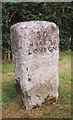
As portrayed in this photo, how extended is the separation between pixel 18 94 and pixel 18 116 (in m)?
0.64

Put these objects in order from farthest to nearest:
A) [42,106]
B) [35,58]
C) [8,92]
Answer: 1. [8,92]
2. [42,106]
3. [35,58]

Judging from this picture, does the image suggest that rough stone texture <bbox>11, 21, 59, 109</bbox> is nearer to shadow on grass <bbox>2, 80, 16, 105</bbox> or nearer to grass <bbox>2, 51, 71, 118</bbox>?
grass <bbox>2, 51, 71, 118</bbox>

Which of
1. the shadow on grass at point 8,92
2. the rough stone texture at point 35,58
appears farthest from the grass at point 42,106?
the rough stone texture at point 35,58

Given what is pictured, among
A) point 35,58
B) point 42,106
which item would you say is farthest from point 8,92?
point 35,58

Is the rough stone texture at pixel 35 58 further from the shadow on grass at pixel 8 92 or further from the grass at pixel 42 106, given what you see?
the shadow on grass at pixel 8 92

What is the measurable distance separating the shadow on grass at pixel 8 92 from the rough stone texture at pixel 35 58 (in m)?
0.43

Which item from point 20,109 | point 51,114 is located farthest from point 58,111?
point 20,109

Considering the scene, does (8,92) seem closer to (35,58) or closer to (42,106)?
(42,106)

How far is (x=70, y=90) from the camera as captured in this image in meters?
5.69

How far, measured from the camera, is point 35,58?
4855 millimetres

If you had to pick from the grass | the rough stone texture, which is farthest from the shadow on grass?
the rough stone texture

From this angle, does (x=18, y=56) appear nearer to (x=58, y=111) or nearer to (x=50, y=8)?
(x=58, y=111)

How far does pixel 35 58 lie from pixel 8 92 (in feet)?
3.74

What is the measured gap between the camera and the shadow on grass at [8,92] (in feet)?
17.5
